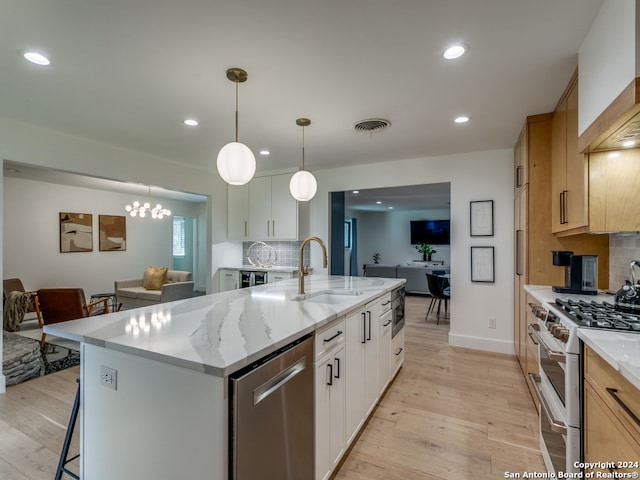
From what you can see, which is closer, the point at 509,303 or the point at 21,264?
the point at 509,303

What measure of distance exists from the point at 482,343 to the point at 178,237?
7527mm

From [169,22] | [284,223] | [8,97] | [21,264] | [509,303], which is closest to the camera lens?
[169,22]

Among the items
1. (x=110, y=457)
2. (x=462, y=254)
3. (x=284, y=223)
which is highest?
(x=284, y=223)

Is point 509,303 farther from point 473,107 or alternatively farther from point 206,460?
point 206,460

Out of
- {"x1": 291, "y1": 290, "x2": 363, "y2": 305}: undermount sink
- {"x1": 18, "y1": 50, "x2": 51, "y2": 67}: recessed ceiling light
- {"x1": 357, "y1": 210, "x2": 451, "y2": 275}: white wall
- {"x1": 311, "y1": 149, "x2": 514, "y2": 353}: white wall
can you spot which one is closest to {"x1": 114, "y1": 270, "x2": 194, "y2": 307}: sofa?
{"x1": 291, "y1": 290, "x2": 363, "y2": 305}: undermount sink

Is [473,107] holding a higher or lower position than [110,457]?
higher

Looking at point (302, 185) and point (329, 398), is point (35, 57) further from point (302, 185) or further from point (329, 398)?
point (329, 398)

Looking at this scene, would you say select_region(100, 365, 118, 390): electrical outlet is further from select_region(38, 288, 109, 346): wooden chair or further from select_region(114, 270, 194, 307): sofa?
select_region(114, 270, 194, 307): sofa

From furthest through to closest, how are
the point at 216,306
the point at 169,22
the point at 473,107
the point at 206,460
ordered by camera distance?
the point at 473,107
the point at 216,306
the point at 169,22
the point at 206,460

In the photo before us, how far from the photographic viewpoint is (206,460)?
1.02 metres

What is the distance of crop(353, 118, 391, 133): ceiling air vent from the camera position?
292 cm

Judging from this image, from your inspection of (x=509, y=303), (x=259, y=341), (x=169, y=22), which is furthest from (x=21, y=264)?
(x=509, y=303)

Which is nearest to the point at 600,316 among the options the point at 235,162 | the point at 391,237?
the point at 235,162

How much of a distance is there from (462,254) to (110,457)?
3844mm
